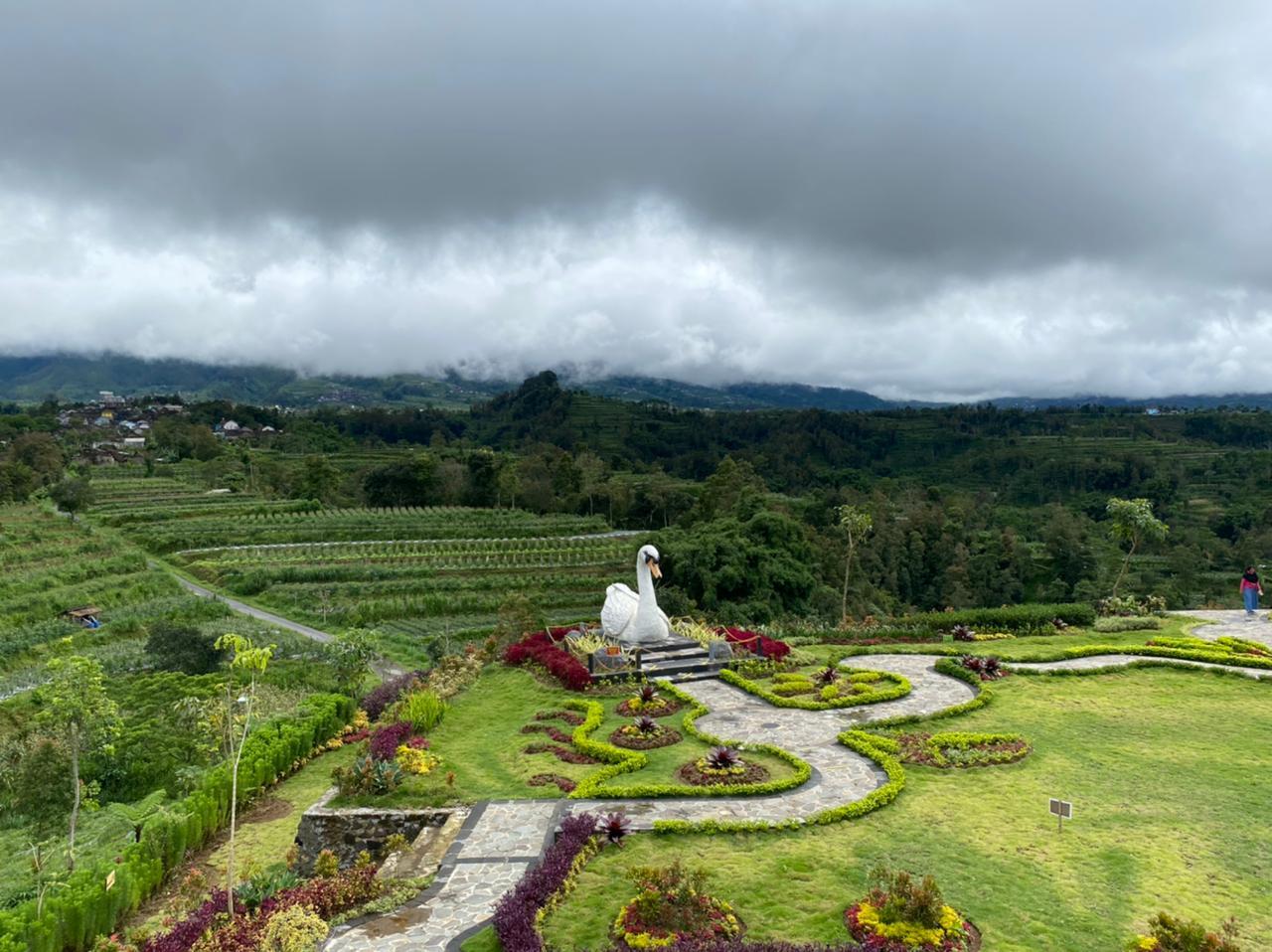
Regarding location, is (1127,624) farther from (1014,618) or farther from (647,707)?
(647,707)

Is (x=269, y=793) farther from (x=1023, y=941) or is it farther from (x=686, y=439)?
(x=686, y=439)

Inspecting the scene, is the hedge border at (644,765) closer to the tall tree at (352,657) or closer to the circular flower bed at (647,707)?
the circular flower bed at (647,707)

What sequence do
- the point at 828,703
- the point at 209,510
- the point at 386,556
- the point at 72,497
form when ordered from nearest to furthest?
1. the point at 828,703
2. the point at 386,556
3. the point at 72,497
4. the point at 209,510

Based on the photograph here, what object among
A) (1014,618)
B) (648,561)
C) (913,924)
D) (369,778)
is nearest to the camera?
(913,924)

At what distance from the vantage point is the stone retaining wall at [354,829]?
11.9 metres

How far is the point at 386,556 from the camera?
5216 cm

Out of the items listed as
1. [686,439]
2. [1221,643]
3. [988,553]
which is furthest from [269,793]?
[686,439]

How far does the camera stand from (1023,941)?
8.12 m

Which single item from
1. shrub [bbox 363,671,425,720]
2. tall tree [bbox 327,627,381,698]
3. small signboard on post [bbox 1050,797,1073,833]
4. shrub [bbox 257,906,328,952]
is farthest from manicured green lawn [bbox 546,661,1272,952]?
tall tree [bbox 327,627,381,698]

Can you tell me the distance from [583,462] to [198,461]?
46162mm

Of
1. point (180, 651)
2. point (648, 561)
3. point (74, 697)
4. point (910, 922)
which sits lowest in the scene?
point (180, 651)

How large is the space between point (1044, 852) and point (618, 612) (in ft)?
42.1

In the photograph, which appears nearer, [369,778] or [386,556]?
[369,778]

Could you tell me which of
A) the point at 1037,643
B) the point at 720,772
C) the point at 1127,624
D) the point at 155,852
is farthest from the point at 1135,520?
the point at 155,852
